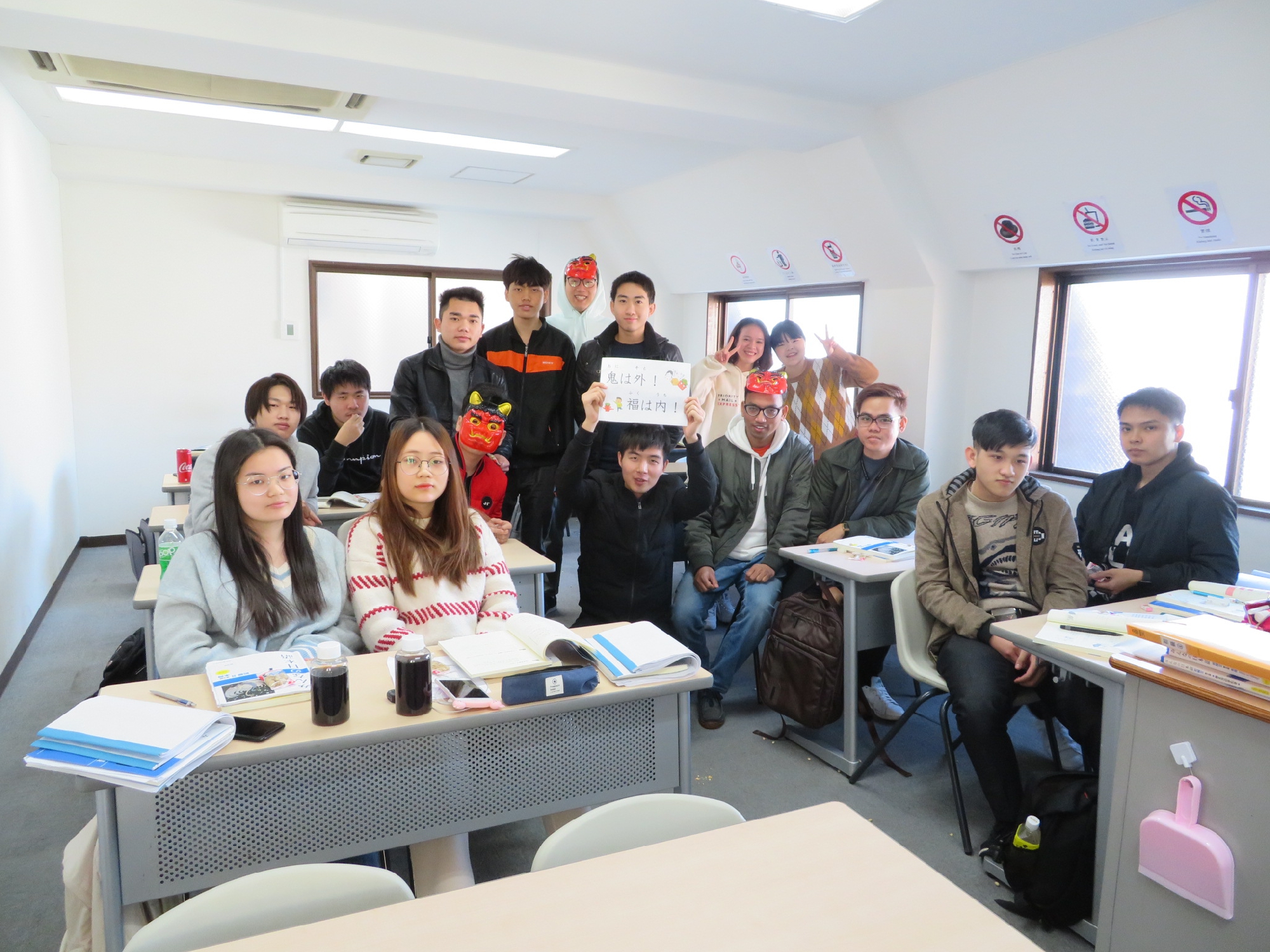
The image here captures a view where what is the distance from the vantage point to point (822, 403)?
218 inches

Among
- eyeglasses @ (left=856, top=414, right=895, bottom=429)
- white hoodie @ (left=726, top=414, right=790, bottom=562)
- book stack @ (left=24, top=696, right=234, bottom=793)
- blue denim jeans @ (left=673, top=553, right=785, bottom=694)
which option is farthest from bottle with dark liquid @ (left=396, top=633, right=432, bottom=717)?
eyeglasses @ (left=856, top=414, right=895, bottom=429)

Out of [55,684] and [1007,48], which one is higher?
[1007,48]

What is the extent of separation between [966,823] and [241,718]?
212cm

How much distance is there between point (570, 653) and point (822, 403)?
395 cm

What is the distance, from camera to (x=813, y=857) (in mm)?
1302

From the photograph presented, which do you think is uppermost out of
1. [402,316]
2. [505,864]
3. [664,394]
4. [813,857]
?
[402,316]

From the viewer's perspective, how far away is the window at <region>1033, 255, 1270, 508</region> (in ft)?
12.9

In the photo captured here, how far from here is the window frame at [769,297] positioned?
5.76 metres

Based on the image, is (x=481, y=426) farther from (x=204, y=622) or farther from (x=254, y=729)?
(x=254, y=729)

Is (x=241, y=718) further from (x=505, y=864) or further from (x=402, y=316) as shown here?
(x=402, y=316)

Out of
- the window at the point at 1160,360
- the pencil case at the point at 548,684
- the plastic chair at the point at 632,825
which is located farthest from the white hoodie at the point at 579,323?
the plastic chair at the point at 632,825

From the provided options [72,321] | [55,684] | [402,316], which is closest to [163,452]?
[72,321]

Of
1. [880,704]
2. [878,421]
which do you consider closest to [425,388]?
[878,421]

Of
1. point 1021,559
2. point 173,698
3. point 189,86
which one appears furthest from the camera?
point 189,86
